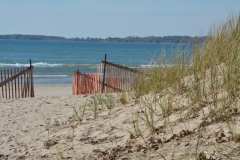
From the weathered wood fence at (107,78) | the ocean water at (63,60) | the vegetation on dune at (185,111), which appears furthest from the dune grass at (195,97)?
the weathered wood fence at (107,78)

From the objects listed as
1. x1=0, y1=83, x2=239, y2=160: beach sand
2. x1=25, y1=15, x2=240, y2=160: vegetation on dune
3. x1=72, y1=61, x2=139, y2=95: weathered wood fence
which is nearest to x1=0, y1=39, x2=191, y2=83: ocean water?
x1=72, y1=61, x2=139, y2=95: weathered wood fence

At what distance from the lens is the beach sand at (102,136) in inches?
165

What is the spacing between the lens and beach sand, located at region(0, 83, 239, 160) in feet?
13.7

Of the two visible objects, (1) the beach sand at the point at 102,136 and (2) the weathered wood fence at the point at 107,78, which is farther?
(2) the weathered wood fence at the point at 107,78

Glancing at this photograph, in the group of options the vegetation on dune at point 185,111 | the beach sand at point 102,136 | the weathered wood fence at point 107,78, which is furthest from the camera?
the weathered wood fence at point 107,78

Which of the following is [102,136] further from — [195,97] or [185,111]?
[195,97]

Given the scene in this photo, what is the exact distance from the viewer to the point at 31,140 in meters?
5.65

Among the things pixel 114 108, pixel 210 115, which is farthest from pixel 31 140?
pixel 210 115

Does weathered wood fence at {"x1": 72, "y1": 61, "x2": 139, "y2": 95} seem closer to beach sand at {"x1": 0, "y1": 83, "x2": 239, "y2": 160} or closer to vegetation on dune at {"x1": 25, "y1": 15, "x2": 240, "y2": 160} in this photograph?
beach sand at {"x1": 0, "y1": 83, "x2": 239, "y2": 160}

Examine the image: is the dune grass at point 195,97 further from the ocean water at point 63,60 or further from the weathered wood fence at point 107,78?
the weathered wood fence at point 107,78

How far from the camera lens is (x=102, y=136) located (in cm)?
510

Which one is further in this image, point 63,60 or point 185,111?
point 63,60

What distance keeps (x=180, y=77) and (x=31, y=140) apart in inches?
90.5

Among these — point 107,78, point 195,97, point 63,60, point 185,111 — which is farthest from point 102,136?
point 63,60
